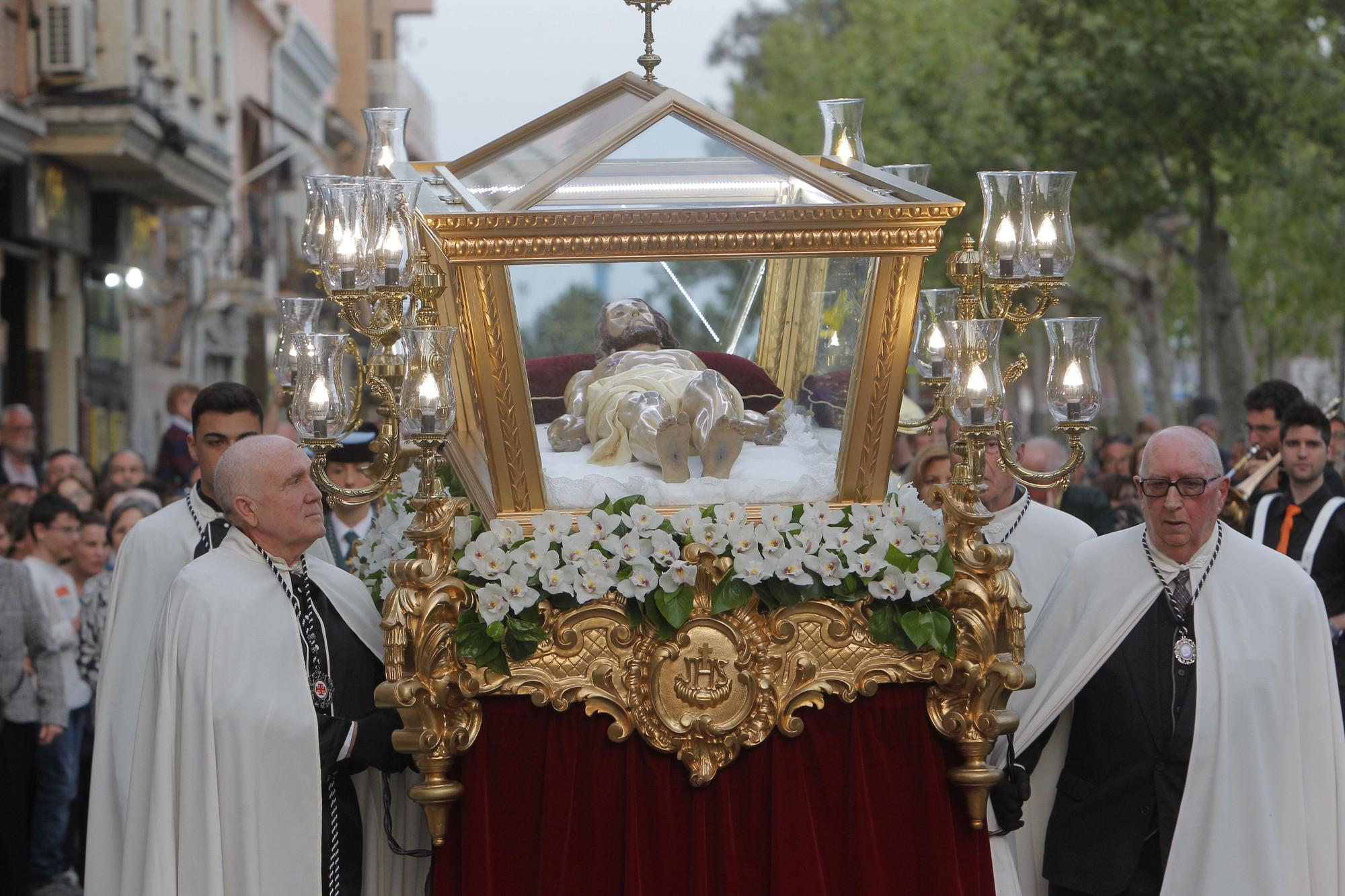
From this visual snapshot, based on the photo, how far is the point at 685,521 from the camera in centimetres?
489

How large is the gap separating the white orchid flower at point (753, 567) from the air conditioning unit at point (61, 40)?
1448 centimetres

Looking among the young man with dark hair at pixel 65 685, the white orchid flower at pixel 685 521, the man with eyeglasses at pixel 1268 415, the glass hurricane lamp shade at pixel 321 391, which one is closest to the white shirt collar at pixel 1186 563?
the white orchid flower at pixel 685 521

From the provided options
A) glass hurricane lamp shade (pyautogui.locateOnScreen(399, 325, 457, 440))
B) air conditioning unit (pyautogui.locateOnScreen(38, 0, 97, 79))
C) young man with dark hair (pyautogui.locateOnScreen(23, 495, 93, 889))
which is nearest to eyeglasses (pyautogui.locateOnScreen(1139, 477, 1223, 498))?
glass hurricane lamp shade (pyautogui.locateOnScreen(399, 325, 457, 440))

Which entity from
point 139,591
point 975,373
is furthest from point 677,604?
point 139,591

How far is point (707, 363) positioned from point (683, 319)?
0.46 ft

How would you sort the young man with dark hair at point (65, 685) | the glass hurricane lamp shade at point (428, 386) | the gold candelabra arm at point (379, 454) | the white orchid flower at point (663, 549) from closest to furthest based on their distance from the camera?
1. the glass hurricane lamp shade at point (428, 386)
2. the gold candelabra arm at point (379, 454)
3. the white orchid flower at point (663, 549)
4. the young man with dark hair at point (65, 685)

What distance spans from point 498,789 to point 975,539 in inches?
54.7

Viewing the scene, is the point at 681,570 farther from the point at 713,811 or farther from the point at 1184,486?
the point at 1184,486

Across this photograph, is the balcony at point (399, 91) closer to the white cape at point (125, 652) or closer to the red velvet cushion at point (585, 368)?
the white cape at point (125, 652)

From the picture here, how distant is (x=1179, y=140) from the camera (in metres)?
17.7

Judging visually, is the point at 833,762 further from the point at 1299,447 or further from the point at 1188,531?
the point at 1299,447

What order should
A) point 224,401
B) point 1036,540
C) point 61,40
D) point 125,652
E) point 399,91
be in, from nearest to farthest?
point 125,652, point 224,401, point 1036,540, point 61,40, point 399,91

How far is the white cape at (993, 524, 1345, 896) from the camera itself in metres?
5.05

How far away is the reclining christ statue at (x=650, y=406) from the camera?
5.01 m
